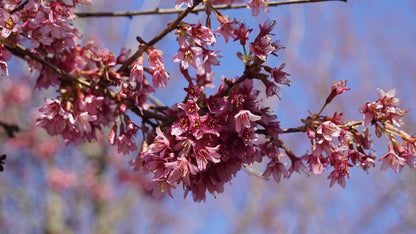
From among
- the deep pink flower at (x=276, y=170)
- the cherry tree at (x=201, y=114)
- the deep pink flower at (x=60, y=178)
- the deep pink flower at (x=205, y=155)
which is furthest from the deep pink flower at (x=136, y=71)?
the deep pink flower at (x=60, y=178)

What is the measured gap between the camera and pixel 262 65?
1.67m

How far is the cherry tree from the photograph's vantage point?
1.62 metres

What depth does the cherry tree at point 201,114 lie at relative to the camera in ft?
5.32

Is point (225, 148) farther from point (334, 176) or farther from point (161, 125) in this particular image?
point (334, 176)

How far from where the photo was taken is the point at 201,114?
5.56ft

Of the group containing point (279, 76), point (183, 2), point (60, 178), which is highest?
point (60, 178)

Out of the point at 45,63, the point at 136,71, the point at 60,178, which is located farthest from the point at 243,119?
the point at 60,178

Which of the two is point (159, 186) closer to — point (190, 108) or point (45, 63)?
point (190, 108)

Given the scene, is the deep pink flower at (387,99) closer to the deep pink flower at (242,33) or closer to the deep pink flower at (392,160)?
the deep pink flower at (392,160)

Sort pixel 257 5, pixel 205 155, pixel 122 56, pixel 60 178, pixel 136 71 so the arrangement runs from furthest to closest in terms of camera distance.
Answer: pixel 60 178 < pixel 122 56 < pixel 136 71 < pixel 257 5 < pixel 205 155

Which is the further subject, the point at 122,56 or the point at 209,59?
the point at 122,56

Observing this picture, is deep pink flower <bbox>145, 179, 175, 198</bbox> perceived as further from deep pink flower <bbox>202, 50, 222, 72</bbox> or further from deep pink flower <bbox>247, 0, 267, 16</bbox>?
deep pink flower <bbox>247, 0, 267, 16</bbox>

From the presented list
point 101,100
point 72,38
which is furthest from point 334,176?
point 72,38

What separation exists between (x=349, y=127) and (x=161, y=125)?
861 millimetres
